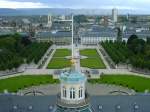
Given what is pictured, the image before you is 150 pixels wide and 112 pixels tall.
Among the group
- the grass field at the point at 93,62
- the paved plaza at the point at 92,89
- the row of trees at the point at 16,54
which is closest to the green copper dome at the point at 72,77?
the paved plaza at the point at 92,89

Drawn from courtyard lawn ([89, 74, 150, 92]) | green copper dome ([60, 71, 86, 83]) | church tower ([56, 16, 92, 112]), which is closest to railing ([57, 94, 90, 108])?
church tower ([56, 16, 92, 112])

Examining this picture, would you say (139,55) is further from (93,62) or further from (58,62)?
(58,62)

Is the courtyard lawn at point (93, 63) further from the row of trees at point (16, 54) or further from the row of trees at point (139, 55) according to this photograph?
the row of trees at point (16, 54)

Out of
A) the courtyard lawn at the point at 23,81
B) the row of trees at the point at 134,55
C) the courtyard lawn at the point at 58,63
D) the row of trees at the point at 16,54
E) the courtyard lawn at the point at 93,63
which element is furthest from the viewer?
the courtyard lawn at the point at 93,63

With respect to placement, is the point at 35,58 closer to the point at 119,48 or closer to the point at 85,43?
the point at 119,48

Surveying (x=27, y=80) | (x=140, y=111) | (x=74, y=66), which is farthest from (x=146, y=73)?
(x=74, y=66)

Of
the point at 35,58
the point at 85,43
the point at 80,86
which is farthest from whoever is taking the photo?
the point at 85,43

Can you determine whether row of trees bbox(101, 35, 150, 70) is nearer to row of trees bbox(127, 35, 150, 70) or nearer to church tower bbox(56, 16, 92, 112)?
row of trees bbox(127, 35, 150, 70)
